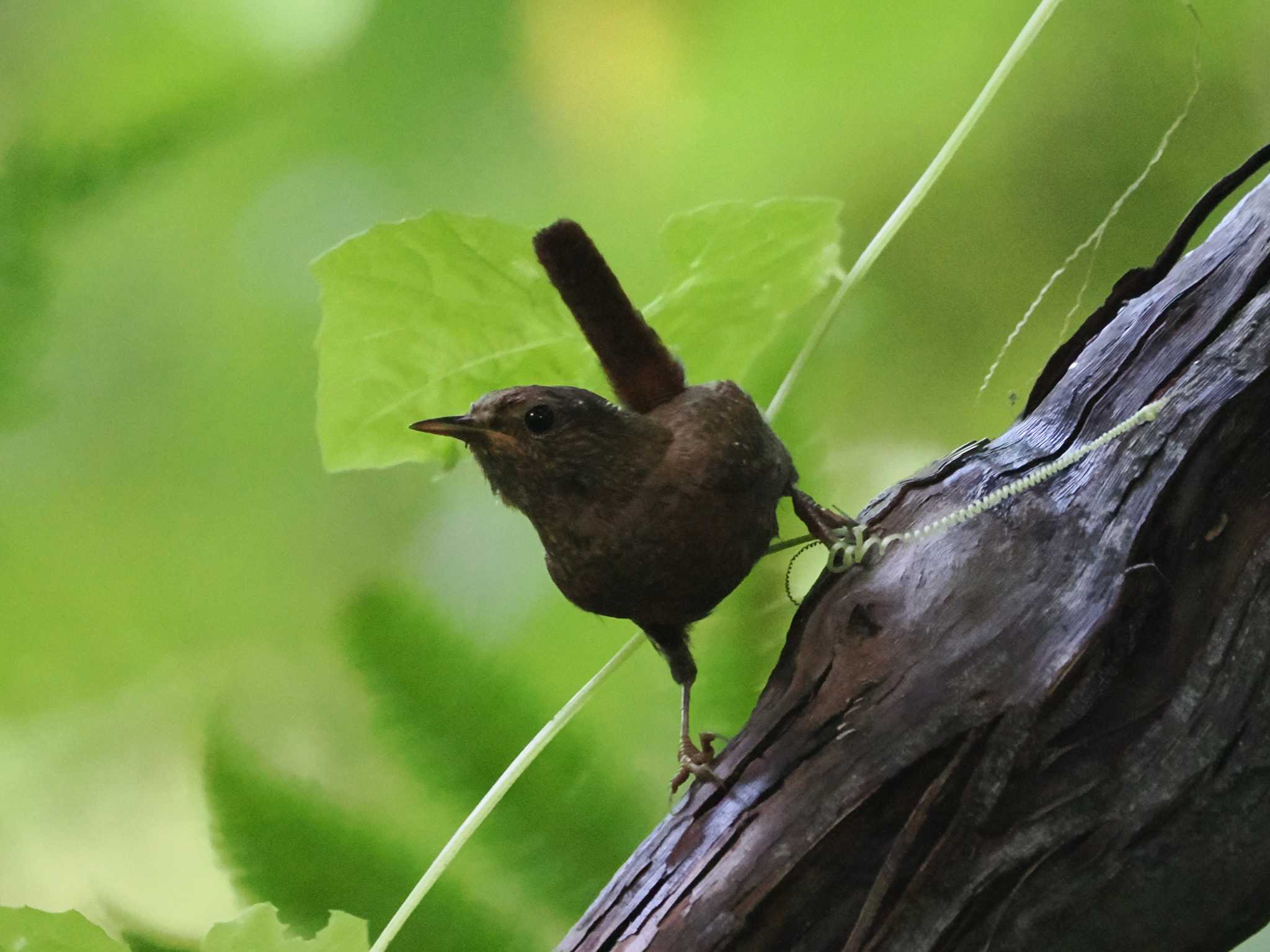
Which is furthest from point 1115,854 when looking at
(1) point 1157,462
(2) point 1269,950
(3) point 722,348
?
(3) point 722,348

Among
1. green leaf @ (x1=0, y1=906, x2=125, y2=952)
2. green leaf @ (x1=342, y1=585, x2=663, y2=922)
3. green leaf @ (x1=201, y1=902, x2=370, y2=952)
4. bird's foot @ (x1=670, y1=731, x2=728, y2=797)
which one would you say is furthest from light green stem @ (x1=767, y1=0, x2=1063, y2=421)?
green leaf @ (x1=0, y1=906, x2=125, y2=952)

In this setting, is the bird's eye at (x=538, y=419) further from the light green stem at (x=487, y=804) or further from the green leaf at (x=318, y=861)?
the green leaf at (x=318, y=861)

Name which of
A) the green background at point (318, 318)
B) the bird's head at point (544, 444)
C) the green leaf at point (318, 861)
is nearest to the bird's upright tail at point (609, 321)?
the bird's head at point (544, 444)

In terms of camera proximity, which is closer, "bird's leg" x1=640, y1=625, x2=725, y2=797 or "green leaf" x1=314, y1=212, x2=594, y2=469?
"bird's leg" x1=640, y1=625, x2=725, y2=797

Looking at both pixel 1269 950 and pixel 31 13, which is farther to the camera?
pixel 31 13

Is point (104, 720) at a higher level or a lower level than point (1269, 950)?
higher

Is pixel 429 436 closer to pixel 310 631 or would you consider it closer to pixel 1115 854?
pixel 310 631

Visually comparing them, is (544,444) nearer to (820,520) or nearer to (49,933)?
(820,520)

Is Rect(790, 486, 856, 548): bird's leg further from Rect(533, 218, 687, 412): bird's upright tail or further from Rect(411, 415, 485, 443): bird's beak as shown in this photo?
Rect(411, 415, 485, 443): bird's beak
